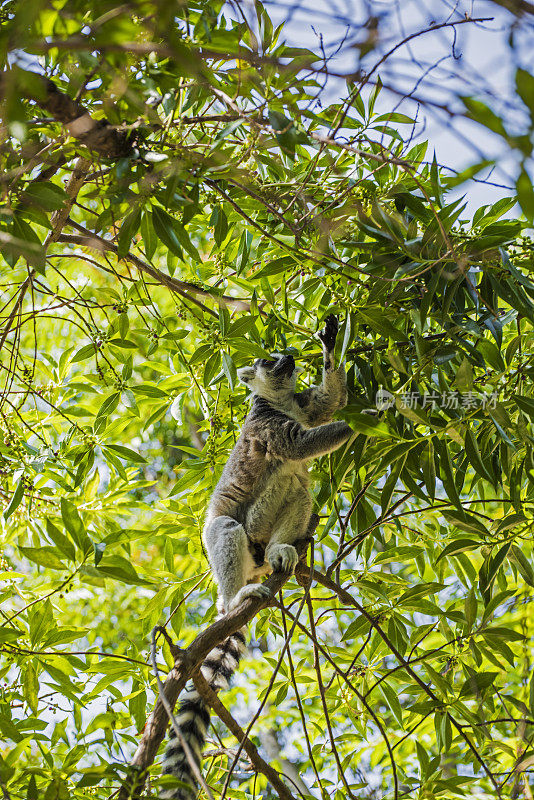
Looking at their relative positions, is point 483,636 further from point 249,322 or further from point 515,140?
point 515,140

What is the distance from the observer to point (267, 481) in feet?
12.3

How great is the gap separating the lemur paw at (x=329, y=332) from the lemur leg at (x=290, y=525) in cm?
93

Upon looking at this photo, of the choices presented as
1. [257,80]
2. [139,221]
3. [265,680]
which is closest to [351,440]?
[139,221]

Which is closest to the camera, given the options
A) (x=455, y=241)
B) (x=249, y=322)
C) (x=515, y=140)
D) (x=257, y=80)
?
(x=515, y=140)

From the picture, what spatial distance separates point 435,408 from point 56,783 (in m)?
1.77

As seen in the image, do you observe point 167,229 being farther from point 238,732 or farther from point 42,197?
point 238,732

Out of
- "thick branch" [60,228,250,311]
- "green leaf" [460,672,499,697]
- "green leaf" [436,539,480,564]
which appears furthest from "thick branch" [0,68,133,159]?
"green leaf" [460,672,499,697]

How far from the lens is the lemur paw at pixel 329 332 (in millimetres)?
3080

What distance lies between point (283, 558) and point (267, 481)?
0.68 m

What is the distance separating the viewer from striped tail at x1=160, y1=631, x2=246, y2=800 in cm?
242

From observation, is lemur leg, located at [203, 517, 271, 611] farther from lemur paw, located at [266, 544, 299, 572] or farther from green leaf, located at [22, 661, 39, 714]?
green leaf, located at [22, 661, 39, 714]

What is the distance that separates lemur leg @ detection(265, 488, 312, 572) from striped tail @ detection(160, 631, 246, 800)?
48cm

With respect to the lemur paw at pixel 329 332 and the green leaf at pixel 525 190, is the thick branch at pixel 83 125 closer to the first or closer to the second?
the green leaf at pixel 525 190

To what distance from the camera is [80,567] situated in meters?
1.91
